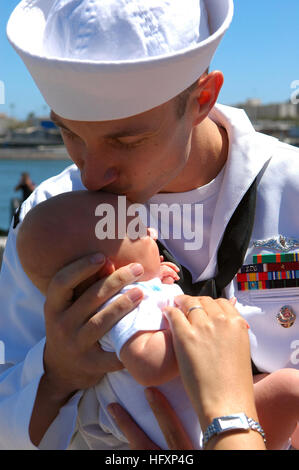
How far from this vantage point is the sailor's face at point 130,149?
1916 mm

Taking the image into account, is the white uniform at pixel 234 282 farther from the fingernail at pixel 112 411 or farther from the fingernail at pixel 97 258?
the fingernail at pixel 97 258

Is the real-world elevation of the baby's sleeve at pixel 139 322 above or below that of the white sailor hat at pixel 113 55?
below

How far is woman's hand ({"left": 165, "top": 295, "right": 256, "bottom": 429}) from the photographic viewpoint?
1.69 metres

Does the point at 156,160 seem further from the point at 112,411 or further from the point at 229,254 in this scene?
the point at 112,411

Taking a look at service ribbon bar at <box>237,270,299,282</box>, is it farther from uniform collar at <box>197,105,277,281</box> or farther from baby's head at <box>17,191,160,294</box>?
baby's head at <box>17,191,160,294</box>

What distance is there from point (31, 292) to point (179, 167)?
84cm

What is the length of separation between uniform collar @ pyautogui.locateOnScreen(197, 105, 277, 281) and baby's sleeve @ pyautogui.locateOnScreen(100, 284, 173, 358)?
1.78 feet

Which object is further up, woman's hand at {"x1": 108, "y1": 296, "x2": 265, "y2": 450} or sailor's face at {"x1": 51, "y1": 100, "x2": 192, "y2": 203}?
sailor's face at {"x1": 51, "y1": 100, "x2": 192, "y2": 203}

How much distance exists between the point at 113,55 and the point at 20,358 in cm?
133

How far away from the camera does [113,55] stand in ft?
6.05

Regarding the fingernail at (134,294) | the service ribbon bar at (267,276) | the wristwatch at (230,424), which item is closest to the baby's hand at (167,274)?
the fingernail at (134,294)

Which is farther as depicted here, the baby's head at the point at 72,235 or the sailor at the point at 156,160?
the baby's head at the point at 72,235

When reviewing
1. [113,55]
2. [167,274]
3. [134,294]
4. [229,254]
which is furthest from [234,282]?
[113,55]

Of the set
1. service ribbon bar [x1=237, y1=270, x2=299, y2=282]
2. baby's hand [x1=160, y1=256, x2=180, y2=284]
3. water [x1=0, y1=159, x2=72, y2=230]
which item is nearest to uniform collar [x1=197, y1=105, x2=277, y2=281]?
service ribbon bar [x1=237, y1=270, x2=299, y2=282]
